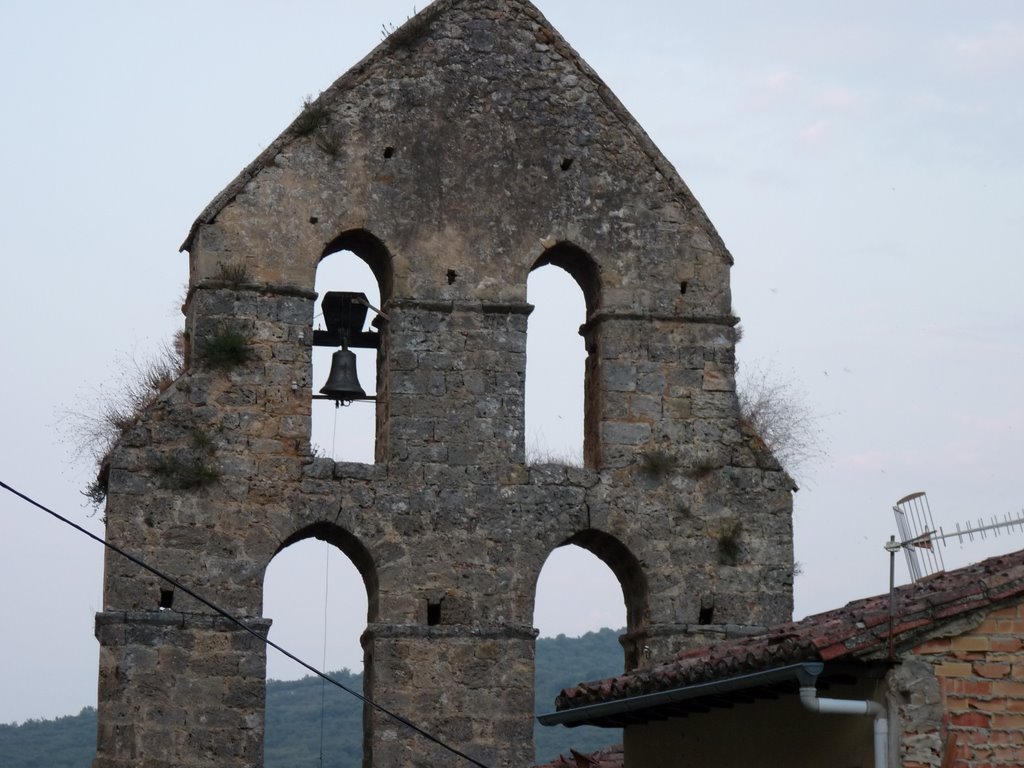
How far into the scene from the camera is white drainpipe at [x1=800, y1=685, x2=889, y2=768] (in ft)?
35.3

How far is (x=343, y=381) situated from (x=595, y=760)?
3269 millimetres

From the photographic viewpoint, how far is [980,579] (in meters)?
11.3

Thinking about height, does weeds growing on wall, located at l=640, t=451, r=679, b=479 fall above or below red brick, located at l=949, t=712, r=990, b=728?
above

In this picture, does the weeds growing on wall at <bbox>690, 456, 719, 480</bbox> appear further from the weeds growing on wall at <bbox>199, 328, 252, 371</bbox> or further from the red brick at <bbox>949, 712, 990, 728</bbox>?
the red brick at <bbox>949, 712, 990, 728</bbox>

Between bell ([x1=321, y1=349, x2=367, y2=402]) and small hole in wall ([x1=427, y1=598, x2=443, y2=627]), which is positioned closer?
small hole in wall ([x1=427, y1=598, x2=443, y2=627])

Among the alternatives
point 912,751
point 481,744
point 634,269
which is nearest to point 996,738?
point 912,751

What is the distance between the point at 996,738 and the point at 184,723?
6.16 metres

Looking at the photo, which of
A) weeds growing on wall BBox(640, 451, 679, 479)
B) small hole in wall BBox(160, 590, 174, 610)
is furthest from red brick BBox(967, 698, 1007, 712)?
small hole in wall BBox(160, 590, 174, 610)

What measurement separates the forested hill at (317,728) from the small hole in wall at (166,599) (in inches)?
979

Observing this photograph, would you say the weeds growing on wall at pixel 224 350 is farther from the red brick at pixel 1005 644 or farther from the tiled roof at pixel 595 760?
the red brick at pixel 1005 644

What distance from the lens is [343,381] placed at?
16641mm

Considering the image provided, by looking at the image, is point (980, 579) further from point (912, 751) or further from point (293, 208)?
point (293, 208)

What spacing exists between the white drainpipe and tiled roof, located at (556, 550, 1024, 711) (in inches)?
7.2

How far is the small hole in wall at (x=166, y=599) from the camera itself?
1559 cm
